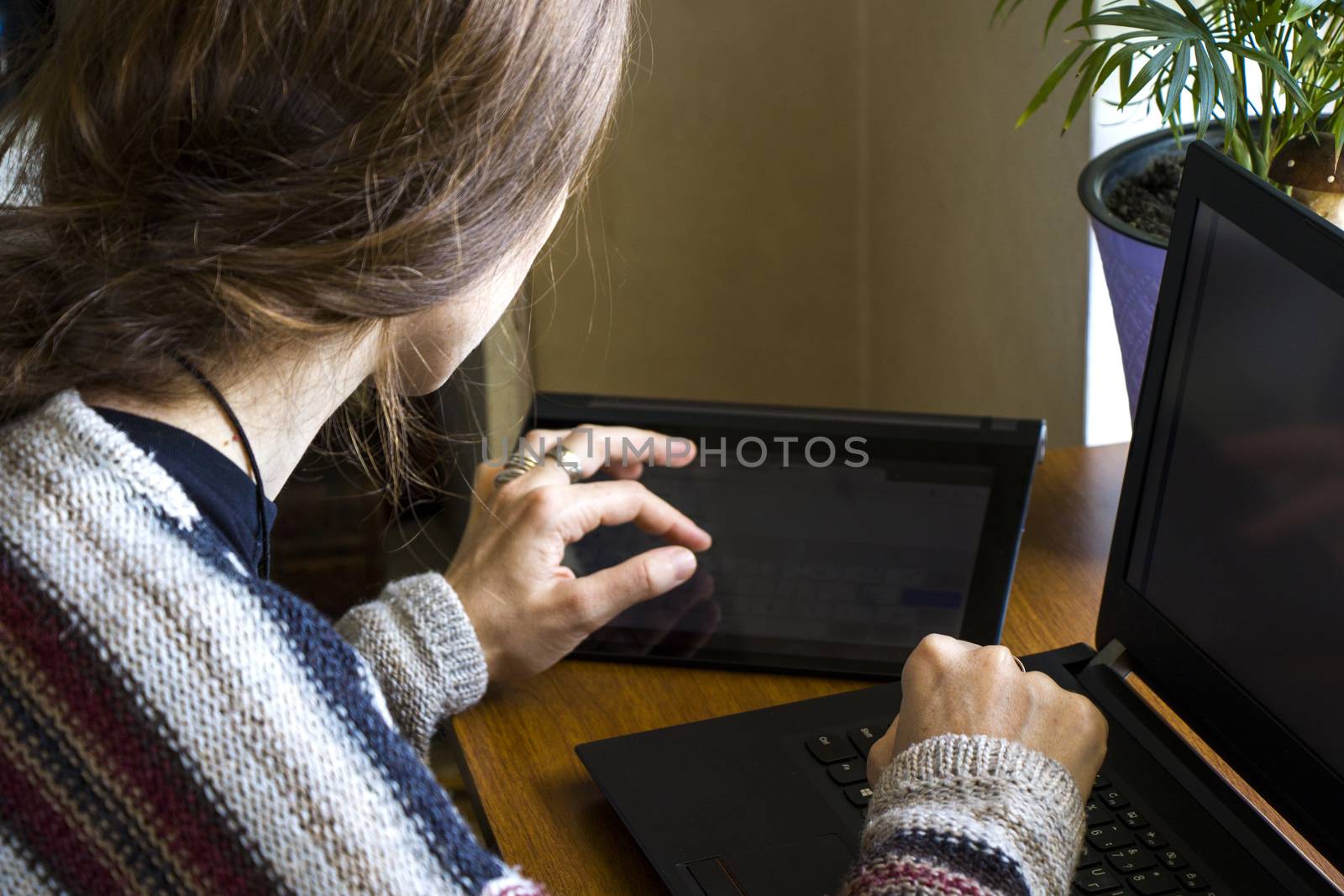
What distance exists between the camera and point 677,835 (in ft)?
1.98

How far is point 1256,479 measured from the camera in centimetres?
56

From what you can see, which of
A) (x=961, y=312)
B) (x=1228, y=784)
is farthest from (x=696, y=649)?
(x=961, y=312)

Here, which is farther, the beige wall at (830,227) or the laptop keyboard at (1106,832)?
the beige wall at (830,227)

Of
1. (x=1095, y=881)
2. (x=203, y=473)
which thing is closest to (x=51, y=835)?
(x=203, y=473)

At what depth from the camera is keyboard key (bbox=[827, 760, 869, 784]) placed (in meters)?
0.64

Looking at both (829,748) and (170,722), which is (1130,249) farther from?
(170,722)

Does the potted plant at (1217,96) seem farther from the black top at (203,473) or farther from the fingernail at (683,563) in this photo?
the black top at (203,473)

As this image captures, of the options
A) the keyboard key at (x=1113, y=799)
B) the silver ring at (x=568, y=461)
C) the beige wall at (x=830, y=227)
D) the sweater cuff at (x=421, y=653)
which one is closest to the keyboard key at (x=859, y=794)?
the keyboard key at (x=1113, y=799)

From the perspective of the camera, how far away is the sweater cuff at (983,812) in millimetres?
500

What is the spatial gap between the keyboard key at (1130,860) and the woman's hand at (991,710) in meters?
A: 0.03

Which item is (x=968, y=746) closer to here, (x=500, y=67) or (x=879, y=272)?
(x=500, y=67)

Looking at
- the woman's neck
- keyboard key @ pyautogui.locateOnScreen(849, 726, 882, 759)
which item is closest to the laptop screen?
keyboard key @ pyautogui.locateOnScreen(849, 726, 882, 759)

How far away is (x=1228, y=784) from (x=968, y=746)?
0.46ft

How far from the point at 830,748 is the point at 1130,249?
1.16 feet
